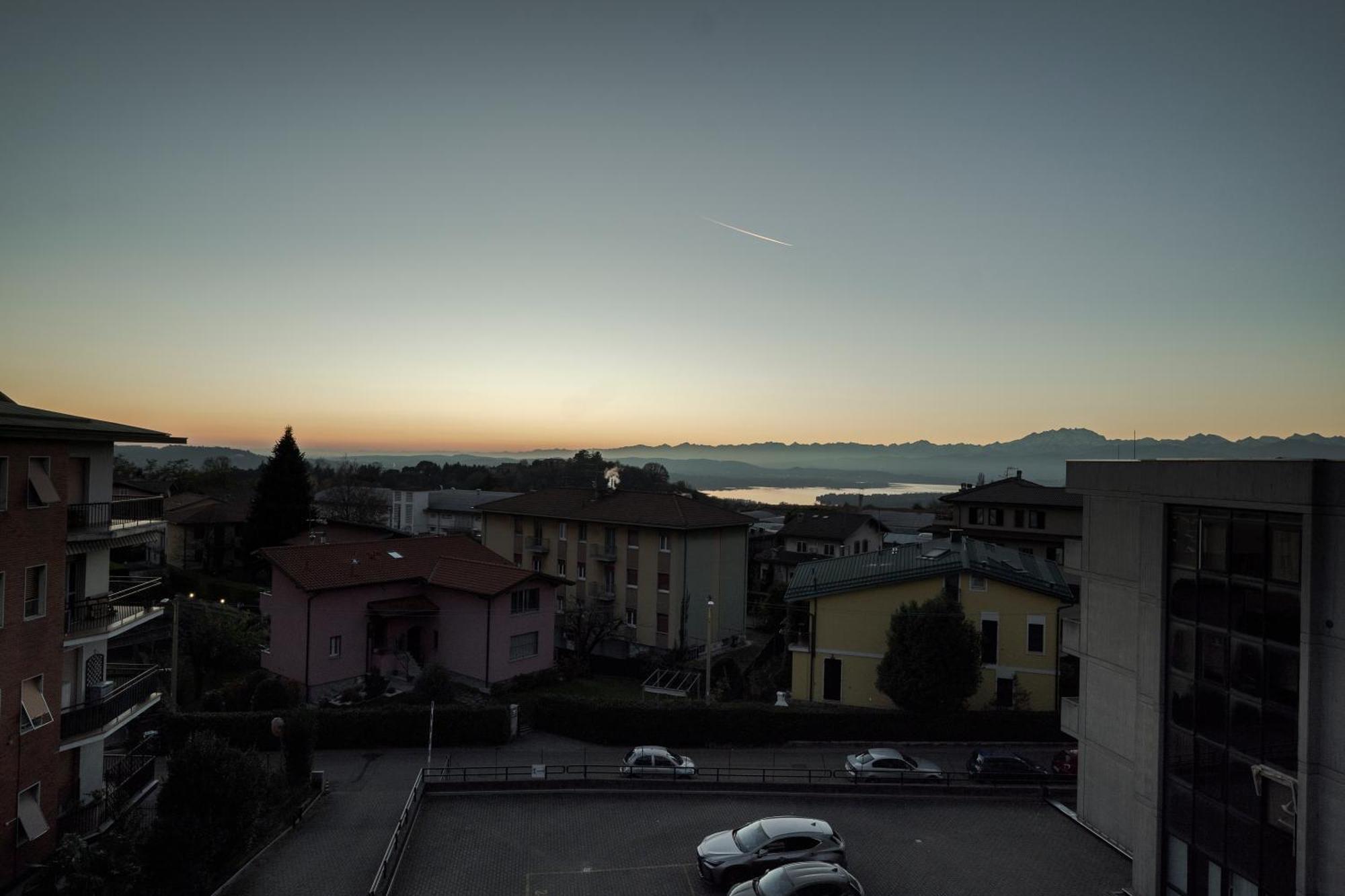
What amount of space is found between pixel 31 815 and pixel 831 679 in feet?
89.4

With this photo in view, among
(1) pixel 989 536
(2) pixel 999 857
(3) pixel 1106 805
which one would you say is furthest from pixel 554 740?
(1) pixel 989 536

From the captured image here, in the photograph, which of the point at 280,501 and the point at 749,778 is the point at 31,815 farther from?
the point at 280,501

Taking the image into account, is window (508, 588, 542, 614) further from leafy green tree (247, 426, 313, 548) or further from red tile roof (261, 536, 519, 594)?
leafy green tree (247, 426, 313, 548)

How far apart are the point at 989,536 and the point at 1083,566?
38.2m

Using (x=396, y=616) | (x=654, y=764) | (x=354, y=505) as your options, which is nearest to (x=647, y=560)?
(x=396, y=616)

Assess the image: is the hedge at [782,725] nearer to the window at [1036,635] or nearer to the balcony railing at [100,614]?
the window at [1036,635]

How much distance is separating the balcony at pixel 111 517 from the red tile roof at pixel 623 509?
2597 cm

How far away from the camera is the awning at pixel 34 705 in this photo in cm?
1806

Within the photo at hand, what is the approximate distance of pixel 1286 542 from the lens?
14.0m

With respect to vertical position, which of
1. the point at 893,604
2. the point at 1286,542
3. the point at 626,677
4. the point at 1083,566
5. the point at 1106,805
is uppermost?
the point at 1286,542

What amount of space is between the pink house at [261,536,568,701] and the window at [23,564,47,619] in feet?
47.6

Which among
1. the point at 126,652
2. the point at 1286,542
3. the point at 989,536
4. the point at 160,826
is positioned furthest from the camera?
the point at 989,536

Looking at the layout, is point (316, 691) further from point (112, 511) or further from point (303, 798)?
point (112, 511)

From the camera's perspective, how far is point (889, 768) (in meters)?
25.2
